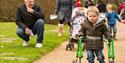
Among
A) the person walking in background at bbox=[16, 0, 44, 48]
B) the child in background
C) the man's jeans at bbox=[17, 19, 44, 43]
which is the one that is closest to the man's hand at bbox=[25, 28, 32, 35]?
the person walking in background at bbox=[16, 0, 44, 48]

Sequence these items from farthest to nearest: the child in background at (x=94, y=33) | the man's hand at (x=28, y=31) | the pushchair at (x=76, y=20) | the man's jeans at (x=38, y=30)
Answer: the man's jeans at (x=38, y=30) < the pushchair at (x=76, y=20) < the man's hand at (x=28, y=31) < the child in background at (x=94, y=33)

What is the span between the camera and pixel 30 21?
13961 mm

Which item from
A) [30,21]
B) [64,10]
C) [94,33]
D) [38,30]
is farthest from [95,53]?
[64,10]

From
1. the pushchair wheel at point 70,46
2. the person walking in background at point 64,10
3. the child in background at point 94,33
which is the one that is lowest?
the pushchair wheel at point 70,46

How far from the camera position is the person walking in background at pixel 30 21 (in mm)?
13742

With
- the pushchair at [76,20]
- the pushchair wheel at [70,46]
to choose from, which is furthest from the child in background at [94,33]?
the pushchair wheel at [70,46]

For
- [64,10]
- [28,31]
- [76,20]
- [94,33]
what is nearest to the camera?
[94,33]

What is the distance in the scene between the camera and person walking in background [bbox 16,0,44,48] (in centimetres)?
1374

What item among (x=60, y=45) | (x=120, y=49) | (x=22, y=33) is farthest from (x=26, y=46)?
(x=120, y=49)

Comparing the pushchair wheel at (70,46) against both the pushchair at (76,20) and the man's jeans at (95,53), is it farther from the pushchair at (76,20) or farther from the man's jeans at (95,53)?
the man's jeans at (95,53)

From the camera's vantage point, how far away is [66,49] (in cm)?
1396

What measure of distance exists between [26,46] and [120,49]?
2.67m

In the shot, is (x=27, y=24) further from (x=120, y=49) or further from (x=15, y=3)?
(x=15, y=3)

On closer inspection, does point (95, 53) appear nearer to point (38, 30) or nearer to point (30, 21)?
point (38, 30)
